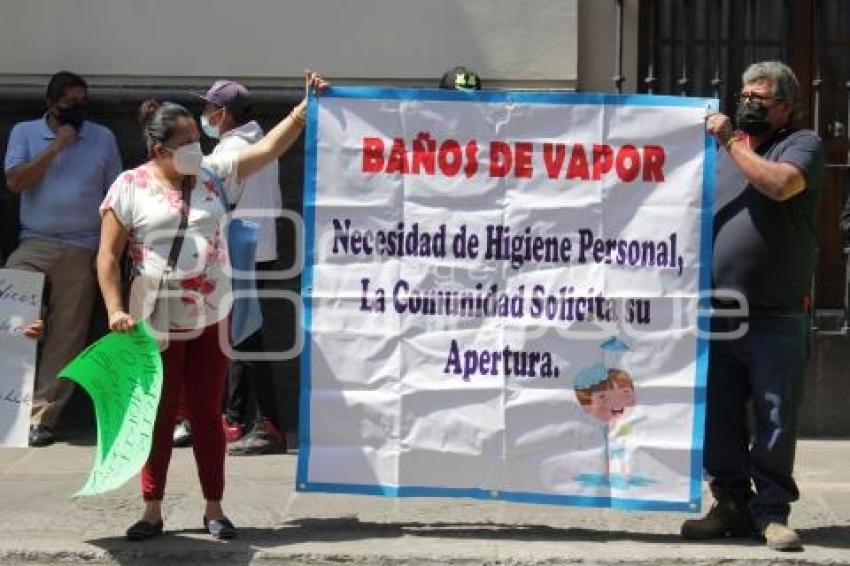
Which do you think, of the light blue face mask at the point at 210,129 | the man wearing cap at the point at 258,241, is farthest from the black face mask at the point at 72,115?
the light blue face mask at the point at 210,129

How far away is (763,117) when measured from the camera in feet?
18.5

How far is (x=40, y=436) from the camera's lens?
784cm

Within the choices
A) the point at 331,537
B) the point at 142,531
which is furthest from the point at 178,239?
the point at 331,537

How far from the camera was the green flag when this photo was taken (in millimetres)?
5508

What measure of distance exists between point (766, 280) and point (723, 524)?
103 centimetres

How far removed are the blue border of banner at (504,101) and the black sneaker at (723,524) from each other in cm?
13

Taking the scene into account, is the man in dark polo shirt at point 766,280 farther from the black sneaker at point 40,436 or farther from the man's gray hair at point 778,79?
the black sneaker at point 40,436

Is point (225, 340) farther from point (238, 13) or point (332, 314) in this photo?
point (238, 13)

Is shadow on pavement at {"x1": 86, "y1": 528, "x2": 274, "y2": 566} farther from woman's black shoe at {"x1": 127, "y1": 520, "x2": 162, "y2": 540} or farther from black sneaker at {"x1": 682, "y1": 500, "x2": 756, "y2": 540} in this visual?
black sneaker at {"x1": 682, "y1": 500, "x2": 756, "y2": 540}

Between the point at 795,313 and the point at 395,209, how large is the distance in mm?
1641

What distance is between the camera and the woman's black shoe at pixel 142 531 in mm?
5777

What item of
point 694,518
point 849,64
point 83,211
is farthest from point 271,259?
point 849,64

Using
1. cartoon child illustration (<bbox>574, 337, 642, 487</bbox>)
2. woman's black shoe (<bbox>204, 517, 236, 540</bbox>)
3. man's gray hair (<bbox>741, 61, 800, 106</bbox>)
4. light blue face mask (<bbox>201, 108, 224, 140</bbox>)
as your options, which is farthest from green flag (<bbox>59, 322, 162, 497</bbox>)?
man's gray hair (<bbox>741, 61, 800, 106</bbox>)

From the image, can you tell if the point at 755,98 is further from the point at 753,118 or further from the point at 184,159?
the point at 184,159
